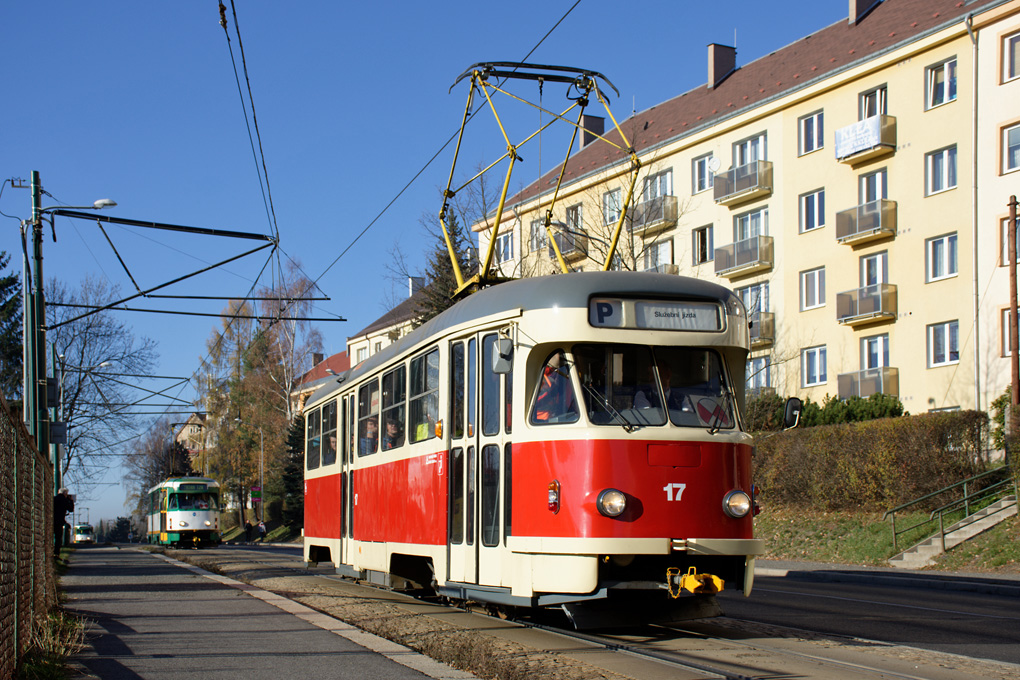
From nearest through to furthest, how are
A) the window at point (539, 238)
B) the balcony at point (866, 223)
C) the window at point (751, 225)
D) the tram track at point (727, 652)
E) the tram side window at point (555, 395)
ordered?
the tram track at point (727, 652) < the tram side window at point (555, 395) < the balcony at point (866, 223) < the window at point (539, 238) < the window at point (751, 225)

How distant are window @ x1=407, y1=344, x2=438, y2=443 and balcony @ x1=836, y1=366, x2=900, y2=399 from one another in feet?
81.6

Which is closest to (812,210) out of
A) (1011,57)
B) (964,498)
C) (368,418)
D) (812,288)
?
(812,288)

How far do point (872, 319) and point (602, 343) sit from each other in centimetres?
2806

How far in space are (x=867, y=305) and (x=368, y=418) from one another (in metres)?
24.5

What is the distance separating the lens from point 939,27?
33.9 m

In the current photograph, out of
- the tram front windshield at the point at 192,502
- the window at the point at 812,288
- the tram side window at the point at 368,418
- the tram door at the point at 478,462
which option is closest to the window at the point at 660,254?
the window at the point at 812,288

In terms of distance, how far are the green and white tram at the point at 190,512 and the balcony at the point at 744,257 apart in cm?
2269

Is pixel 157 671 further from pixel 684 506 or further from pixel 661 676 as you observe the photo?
pixel 684 506

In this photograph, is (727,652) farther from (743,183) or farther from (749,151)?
(749,151)

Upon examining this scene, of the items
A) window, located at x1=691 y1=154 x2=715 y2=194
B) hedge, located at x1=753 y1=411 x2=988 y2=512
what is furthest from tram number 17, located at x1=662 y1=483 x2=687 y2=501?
window, located at x1=691 y1=154 x2=715 y2=194

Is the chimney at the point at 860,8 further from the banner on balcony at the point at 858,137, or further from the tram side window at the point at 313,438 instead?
the tram side window at the point at 313,438

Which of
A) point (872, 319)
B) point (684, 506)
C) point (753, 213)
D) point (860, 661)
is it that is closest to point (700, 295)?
point (684, 506)

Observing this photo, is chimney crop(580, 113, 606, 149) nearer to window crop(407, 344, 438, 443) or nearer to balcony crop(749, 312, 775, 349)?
balcony crop(749, 312, 775, 349)

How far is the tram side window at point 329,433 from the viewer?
1741cm
